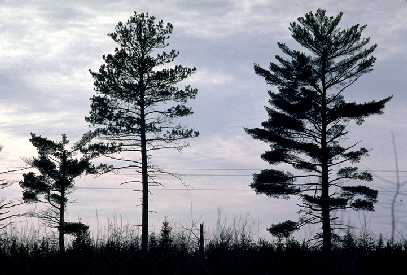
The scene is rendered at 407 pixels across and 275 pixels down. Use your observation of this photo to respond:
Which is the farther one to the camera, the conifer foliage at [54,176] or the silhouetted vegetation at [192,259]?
the conifer foliage at [54,176]

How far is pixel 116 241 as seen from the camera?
43.9 ft

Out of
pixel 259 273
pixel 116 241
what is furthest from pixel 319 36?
pixel 259 273

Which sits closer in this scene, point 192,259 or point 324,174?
point 192,259

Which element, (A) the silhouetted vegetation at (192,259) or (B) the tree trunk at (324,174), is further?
(B) the tree trunk at (324,174)

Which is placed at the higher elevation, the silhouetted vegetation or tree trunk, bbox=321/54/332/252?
tree trunk, bbox=321/54/332/252

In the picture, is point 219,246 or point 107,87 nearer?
point 219,246

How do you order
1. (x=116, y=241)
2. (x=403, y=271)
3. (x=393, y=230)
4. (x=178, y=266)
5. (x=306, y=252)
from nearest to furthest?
(x=393, y=230), (x=178, y=266), (x=403, y=271), (x=306, y=252), (x=116, y=241)

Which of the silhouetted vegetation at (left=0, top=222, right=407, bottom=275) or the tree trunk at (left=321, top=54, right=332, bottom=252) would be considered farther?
the tree trunk at (left=321, top=54, right=332, bottom=252)

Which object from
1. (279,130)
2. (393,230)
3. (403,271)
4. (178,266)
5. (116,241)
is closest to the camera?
(393,230)

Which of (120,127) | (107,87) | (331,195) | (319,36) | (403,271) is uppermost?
(319,36)

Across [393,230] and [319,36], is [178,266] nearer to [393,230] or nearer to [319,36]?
[393,230]

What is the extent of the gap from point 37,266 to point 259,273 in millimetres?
3610

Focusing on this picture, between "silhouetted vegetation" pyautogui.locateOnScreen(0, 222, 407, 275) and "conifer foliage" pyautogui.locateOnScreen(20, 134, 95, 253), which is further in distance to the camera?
"conifer foliage" pyautogui.locateOnScreen(20, 134, 95, 253)

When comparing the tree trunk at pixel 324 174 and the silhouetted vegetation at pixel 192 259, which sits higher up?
the tree trunk at pixel 324 174
